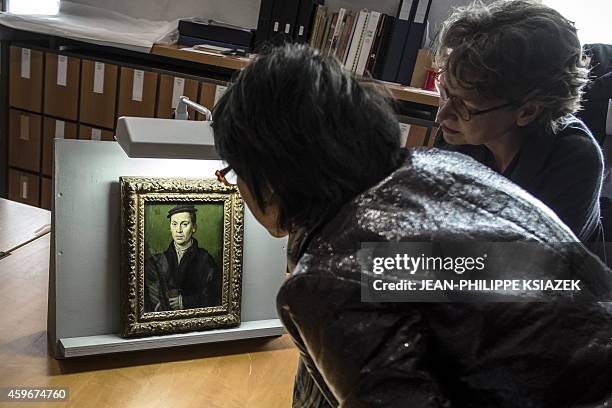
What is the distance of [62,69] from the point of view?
102 inches

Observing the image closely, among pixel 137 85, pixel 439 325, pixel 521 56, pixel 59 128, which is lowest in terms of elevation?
pixel 59 128

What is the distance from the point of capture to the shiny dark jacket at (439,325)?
1.92ft

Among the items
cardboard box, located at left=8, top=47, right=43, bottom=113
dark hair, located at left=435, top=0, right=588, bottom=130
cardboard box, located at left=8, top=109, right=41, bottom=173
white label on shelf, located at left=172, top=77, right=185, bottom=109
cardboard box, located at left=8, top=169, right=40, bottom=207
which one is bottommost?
cardboard box, located at left=8, top=169, right=40, bottom=207

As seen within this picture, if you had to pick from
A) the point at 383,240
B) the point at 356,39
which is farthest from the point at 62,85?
the point at 383,240

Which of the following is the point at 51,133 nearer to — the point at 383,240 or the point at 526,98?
the point at 526,98

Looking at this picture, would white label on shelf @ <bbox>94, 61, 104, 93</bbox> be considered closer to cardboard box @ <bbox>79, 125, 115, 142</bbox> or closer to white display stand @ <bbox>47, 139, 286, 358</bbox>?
cardboard box @ <bbox>79, 125, 115, 142</bbox>

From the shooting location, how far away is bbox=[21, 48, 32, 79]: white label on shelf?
8.59 feet

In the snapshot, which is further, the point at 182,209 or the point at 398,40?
the point at 398,40

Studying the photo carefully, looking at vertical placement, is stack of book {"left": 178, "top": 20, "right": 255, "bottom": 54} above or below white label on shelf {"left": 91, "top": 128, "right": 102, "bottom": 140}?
above

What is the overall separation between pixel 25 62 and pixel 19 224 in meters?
1.38

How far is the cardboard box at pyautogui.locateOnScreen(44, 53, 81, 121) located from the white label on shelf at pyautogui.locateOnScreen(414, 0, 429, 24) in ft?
4.94

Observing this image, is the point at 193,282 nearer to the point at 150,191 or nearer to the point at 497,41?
the point at 150,191

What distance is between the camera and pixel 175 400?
3.43 ft

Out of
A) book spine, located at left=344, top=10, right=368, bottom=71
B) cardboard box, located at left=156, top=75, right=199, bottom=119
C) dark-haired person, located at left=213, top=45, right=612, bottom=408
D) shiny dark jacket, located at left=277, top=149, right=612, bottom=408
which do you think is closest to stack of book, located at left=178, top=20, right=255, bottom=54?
cardboard box, located at left=156, top=75, right=199, bottom=119
